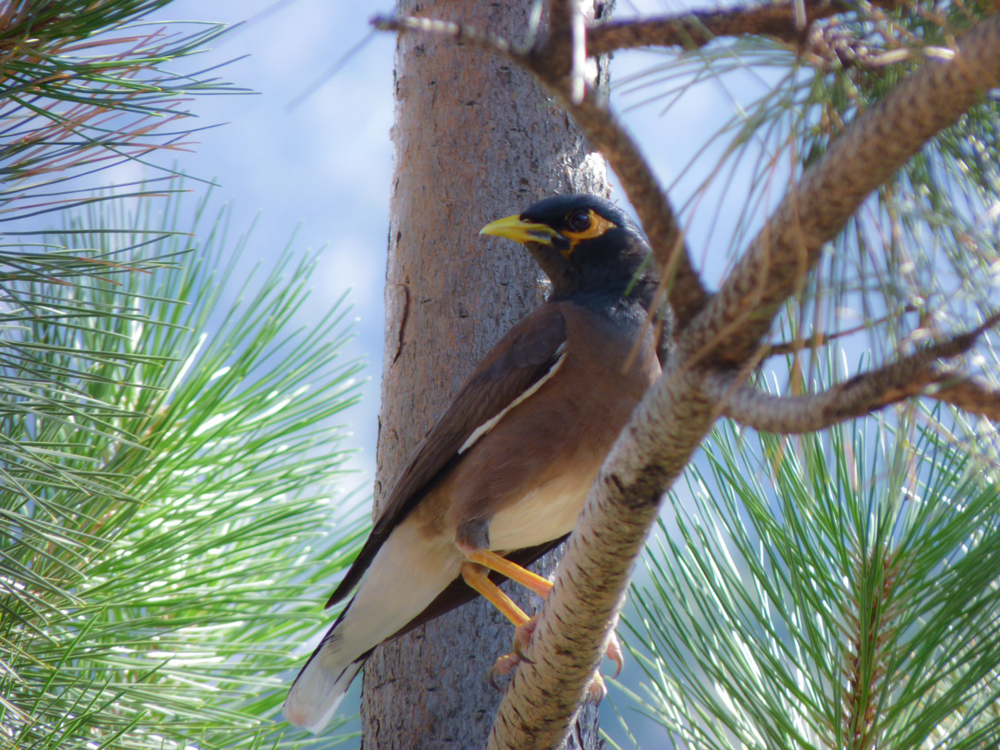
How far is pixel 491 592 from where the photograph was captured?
2385 millimetres

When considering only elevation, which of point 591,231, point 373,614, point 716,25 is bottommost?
point 373,614

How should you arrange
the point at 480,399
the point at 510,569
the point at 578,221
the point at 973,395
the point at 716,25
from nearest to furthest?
the point at 973,395
the point at 716,25
the point at 510,569
the point at 480,399
the point at 578,221

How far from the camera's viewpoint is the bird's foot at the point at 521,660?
2127 millimetres

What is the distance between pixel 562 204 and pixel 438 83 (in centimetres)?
62

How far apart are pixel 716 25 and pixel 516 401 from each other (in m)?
1.49

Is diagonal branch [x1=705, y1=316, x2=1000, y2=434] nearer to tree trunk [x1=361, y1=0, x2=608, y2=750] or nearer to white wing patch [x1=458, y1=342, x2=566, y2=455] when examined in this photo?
white wing patch [x1=458, y1=342, x2=566, y2=455]

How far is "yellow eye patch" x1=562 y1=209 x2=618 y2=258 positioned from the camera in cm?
272

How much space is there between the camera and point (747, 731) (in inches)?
72.7

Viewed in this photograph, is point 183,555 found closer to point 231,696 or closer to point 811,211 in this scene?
point 231,696

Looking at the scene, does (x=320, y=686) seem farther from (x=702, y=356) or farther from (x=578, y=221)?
(x=702, y=356)

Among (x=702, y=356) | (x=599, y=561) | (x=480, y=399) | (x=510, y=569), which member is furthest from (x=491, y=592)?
(x=702, y=356)

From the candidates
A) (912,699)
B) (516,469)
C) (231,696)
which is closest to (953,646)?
(912,699)

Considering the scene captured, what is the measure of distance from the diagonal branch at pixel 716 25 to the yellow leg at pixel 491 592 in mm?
1523

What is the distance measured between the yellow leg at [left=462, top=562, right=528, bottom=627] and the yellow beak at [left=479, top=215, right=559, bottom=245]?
0.91 metres
